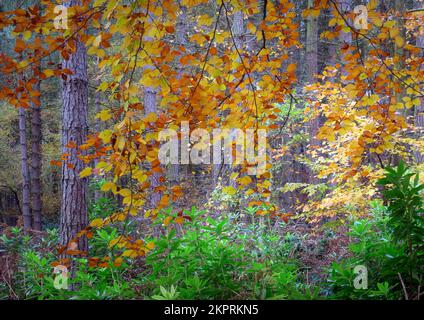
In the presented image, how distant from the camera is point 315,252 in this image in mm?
5117

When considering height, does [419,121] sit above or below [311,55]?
below

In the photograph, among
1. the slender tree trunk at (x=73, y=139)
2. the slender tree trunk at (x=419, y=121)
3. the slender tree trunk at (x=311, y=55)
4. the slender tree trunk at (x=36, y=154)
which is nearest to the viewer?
the slender tree trunk at (x=73, y=139)

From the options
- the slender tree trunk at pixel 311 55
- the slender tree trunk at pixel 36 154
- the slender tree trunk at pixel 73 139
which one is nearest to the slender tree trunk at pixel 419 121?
the slender tree trunk at pixel 311 55

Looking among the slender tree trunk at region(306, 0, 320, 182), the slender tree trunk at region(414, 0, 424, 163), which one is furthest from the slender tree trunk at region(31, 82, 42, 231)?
the slender tree trunk at region(414, 0, 424, 163)

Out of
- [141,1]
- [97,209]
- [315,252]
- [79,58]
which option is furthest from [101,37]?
[97,209]

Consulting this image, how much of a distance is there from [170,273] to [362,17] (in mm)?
2474

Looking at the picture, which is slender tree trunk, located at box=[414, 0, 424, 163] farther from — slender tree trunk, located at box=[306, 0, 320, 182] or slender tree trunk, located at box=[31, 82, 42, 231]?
slender tree trunk, located at box=[31, 82, 42, 231]

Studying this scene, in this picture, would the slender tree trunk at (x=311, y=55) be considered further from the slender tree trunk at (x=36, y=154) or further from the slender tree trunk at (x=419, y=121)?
the slender tree trunk at (x=36, y=154)

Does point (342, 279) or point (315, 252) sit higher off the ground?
point (342, 279)

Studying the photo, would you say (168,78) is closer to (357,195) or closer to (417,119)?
(357,195)

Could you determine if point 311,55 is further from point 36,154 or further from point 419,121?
point 36,154

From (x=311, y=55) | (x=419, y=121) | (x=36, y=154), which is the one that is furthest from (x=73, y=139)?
(x=311, y=55)

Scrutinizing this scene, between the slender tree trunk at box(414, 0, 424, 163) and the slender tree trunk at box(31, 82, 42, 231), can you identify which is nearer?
the slender tree trunk at box(414, 0, 424, 163)

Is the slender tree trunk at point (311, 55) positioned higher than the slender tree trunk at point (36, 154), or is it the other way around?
the slender tree trunk at point (311, 55)
